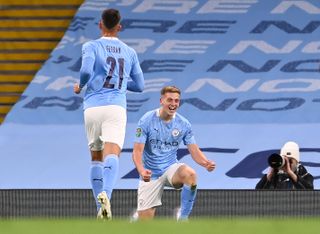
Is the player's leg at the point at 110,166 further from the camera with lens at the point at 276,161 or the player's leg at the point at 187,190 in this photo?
the camera with lens at the point at 276,161

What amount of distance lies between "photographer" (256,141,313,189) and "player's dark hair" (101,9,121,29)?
101 inches

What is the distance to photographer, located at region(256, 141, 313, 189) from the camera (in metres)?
10.9

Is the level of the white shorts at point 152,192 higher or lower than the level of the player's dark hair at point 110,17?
lower

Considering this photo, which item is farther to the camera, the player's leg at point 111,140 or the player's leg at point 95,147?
the player's leg at point 95,147

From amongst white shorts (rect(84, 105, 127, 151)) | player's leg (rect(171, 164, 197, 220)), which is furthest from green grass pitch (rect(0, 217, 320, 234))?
player's leg (rect(171, 164, 197, 220))

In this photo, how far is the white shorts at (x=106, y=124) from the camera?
8750mm

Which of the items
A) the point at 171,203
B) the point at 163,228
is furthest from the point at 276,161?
the point at 163,228

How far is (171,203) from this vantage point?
10719mm

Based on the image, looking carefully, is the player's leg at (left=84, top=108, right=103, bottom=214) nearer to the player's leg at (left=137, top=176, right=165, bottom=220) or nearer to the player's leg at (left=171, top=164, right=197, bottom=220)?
the player's leg at (left=171, top=164, right=197, bottom=220)

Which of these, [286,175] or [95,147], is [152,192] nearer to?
[95,147]

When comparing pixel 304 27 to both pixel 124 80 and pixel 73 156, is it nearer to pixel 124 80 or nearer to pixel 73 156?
pixel 73 156

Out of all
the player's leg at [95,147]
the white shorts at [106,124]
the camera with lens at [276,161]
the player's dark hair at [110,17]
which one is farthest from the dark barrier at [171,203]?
the player's dark hair at [110,17]

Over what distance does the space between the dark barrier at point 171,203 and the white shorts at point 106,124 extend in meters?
1.70

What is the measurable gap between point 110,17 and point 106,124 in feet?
2.48
